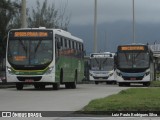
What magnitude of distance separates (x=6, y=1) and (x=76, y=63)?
40.4ft

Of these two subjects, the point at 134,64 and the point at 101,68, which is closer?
the point at 134,64

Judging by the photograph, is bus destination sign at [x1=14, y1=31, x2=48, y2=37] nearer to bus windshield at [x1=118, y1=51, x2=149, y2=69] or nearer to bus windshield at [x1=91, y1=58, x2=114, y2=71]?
bus windshield at [x1=118, y1=51, x2=149, y2=69]

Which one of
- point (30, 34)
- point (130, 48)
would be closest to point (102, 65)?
point (130, 48)

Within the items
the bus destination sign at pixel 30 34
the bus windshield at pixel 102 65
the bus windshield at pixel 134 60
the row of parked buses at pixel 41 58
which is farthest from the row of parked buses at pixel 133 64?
the bus destination sign at pixel 30 34

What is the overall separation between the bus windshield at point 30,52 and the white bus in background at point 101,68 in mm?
24292

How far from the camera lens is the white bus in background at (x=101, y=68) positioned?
2235 inches

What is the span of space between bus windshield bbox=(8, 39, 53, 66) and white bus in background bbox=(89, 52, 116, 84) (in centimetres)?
2429

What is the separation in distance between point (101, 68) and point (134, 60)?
11.5m

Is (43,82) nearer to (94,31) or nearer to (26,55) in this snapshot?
(26,55)

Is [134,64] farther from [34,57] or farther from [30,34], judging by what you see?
[34,57]

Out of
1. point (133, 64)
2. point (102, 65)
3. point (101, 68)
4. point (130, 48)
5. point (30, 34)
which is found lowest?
point (101, 68)

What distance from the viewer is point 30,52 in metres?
32.6

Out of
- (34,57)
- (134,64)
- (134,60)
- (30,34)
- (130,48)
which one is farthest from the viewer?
(130,48)

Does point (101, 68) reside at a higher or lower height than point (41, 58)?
lower
